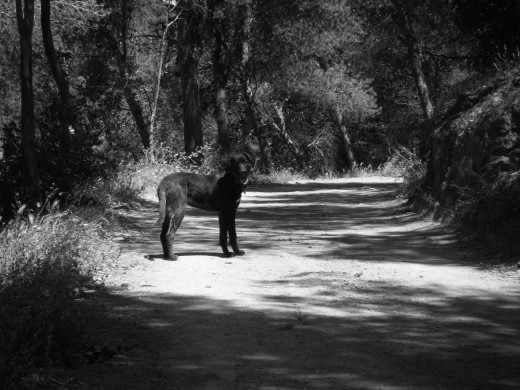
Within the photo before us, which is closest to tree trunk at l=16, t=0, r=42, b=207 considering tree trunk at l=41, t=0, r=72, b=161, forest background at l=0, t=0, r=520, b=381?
forest background at l=0, t=0, r=520, b=381

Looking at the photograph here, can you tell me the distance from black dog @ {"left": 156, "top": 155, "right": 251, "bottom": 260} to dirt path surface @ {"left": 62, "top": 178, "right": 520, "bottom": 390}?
1.27 ft

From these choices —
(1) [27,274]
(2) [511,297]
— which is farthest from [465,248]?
(1) [27,274]

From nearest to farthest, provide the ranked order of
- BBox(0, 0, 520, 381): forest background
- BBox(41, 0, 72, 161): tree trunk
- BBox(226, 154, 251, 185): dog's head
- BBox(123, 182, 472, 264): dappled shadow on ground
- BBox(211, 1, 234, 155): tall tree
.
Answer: BBox(226, 154, 251, 185): dog's head, BBox(0, 0, 520, 381): forest background, BBox(123, 182, 472, 264): dappled shadow on ground, BBox(41, 0, 72, 161): tree trunk, BBox(211, 1, 234, 155): tall tree

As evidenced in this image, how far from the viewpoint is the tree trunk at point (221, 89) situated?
34406 millimetres

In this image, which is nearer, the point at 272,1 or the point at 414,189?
the point at 414,189

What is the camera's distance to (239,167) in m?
11.6

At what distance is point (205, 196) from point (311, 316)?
14.5 feet

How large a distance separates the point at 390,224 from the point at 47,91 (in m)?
9.30

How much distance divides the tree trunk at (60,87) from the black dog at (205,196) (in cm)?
456

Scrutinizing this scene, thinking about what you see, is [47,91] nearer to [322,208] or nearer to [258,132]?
[322,208]

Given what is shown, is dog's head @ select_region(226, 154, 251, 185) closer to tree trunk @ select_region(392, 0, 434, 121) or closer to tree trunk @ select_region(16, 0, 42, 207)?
tree trunk @ select_region(16, 0, 42, 207)

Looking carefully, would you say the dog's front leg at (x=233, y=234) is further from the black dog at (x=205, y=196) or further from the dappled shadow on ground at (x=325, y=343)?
the dappled shadow on ground at (x=325, y=343)

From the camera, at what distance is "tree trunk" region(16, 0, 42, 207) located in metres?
11.8

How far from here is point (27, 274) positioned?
7.74 metres
